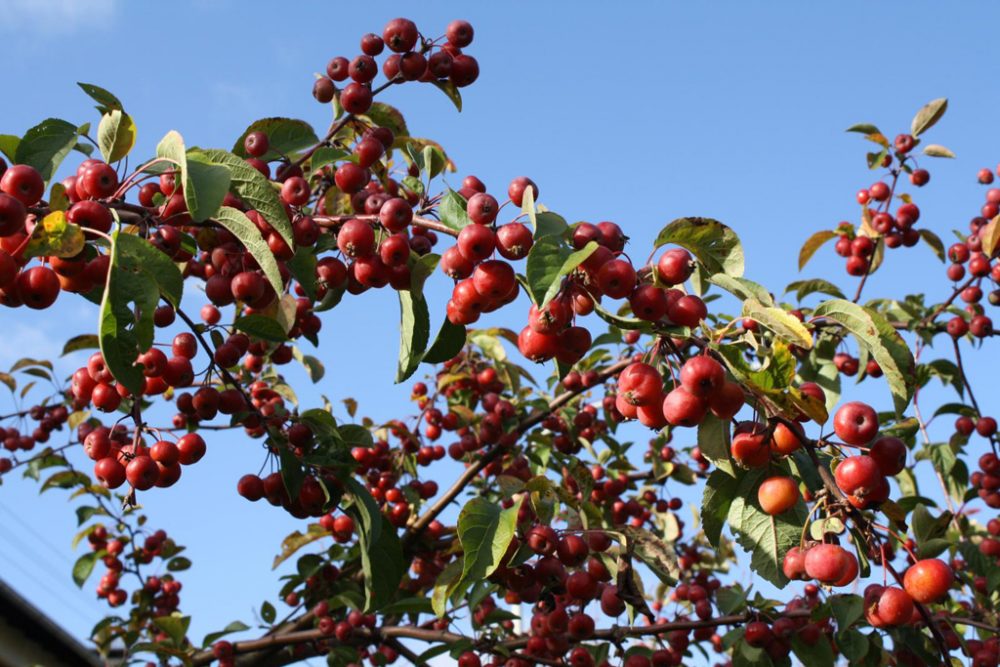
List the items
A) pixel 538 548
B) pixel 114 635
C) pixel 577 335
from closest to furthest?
pixel 577 335 < pixel 538 548 < pixel 114 635

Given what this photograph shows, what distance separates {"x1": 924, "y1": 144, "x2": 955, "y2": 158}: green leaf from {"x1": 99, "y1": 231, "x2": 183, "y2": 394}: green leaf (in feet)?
18.2

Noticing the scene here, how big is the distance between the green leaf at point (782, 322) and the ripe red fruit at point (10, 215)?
179cm

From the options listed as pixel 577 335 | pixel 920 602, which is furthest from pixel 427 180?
pixel 920 602

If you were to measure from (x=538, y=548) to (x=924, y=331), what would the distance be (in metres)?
3.69

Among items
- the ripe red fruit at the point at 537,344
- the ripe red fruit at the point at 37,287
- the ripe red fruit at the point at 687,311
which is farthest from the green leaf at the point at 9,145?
the ripe red fruit at the point at 687,311

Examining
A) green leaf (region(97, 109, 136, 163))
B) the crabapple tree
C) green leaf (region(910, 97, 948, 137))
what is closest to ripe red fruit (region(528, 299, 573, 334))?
the crabapple tree

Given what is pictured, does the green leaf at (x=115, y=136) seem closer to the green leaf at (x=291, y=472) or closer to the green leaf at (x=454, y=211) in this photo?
the green leaf at (x=454, y=211)

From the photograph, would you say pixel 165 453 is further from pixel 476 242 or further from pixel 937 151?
pixel 937 151

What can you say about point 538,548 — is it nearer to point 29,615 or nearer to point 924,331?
point 924,331

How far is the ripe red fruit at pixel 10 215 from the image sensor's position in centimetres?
201

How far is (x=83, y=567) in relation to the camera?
23.3 ft

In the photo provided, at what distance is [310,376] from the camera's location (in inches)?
228

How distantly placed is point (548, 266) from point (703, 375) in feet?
1.54

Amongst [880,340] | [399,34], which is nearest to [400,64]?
[399,34]
